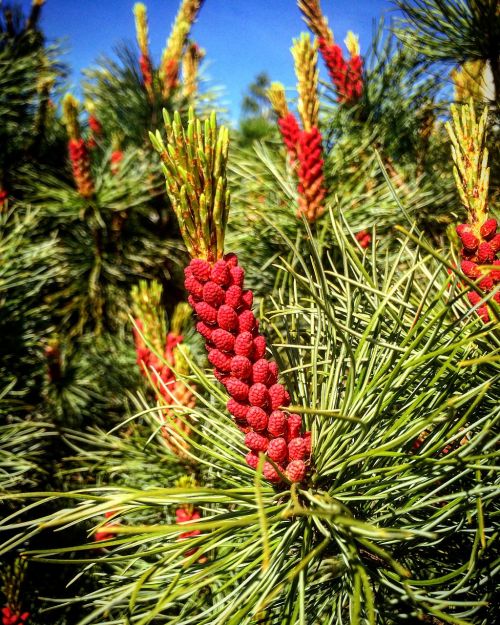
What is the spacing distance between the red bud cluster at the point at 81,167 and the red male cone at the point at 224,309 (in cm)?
126

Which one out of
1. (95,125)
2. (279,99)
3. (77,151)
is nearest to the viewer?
(279,99)

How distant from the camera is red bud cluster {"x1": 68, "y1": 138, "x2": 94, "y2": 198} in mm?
1563

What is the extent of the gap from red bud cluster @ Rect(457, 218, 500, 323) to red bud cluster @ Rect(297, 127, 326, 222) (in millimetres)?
569

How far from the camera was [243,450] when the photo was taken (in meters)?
0.65

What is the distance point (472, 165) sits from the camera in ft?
2.09

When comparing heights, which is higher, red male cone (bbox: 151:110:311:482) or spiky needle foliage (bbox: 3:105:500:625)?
red male cone (bbox: 151:110:311:482)

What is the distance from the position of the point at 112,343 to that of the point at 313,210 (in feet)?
3.07

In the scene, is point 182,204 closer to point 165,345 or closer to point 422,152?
point 165,345

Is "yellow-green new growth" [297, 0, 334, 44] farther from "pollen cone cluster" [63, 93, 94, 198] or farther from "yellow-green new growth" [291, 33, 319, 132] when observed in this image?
"pollen cone cluster" [63, 93, 94, 198]

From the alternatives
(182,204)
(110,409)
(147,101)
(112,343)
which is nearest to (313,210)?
(182,204)

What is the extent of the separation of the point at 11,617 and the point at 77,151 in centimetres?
155

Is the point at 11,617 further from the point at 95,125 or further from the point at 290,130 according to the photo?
the point at 95,125

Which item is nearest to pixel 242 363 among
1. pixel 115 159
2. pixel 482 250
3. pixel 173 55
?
pixel 482 250

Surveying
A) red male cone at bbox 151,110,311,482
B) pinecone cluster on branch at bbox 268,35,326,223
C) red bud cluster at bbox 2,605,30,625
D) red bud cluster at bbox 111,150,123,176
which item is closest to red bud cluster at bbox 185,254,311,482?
red male cone at bbox 151,110,311,482
